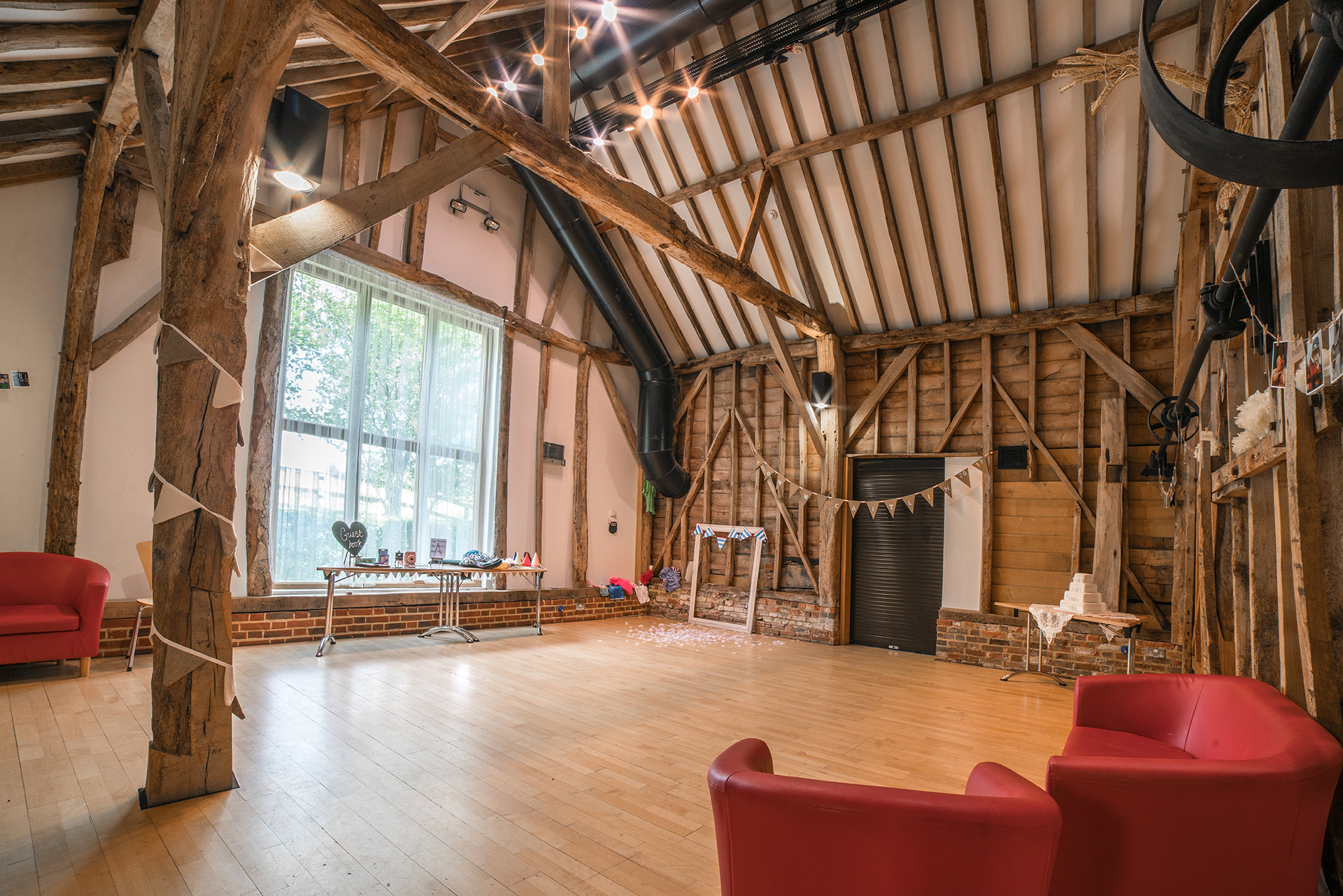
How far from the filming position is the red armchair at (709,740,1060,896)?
1.20m

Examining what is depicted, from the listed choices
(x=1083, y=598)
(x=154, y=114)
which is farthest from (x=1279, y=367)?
(x=154, y=114)

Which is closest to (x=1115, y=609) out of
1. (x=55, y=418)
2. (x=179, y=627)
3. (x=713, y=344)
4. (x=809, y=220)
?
(x=809, y=220)

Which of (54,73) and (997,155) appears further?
(997,155)

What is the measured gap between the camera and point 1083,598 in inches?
219

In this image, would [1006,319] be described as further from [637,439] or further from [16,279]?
[16,279]

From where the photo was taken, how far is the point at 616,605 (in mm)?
9453

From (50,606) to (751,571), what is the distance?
699cm

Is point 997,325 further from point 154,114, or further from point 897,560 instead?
point 154,114

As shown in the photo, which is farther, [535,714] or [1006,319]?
[1006,319]

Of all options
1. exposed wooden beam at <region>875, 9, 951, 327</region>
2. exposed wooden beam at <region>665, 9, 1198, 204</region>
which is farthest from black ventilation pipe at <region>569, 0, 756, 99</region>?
exposed wooden beam at <region>665, 9, 1198, 204</region>

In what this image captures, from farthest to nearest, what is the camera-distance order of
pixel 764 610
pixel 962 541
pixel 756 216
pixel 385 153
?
pixel 764 610, pixel 962 541, pixel 385 153, pixel 756 216

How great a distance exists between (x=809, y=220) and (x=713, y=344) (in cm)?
259

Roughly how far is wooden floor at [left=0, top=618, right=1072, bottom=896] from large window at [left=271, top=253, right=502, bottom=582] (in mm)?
1351

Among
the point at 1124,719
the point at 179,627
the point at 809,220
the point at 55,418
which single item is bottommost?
the point at 1124,719
